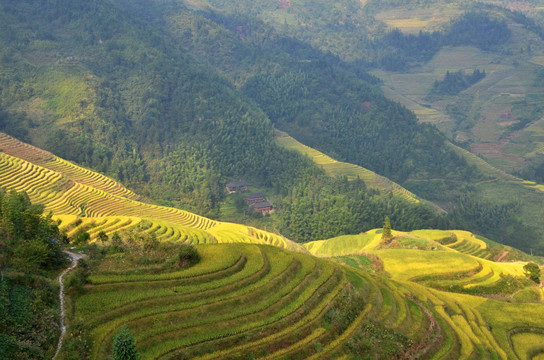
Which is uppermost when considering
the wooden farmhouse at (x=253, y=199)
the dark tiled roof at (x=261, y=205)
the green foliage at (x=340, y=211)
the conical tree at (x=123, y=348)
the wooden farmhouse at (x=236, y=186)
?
the conical tree at (x=123, y=348)

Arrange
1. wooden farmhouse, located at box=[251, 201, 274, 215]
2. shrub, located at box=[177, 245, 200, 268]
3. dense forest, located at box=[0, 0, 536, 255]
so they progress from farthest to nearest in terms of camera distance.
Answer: dense forest, located at box=[0, 0, 536, 255]
wooden farmhouse, located at box=[251, 201, 274, 215]
shrub, located at box=[177, 245, 200, 268]

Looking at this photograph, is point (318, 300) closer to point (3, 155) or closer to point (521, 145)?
point (3, 155)

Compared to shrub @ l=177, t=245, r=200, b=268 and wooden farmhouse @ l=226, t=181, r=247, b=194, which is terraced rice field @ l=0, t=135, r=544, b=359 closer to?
shrub @ l=177, t=245, r=200, b=268

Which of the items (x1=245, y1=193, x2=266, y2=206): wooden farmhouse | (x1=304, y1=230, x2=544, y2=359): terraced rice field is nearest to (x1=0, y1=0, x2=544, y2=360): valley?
(x1=304, y1=230, x2=544, y2=359): terraced rice field

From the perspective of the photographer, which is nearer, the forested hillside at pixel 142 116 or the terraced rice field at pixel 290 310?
the terraced rice field at pixel 290 310

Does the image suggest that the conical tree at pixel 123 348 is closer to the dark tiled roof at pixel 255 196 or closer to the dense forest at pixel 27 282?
the dense forest at pixel 27 282

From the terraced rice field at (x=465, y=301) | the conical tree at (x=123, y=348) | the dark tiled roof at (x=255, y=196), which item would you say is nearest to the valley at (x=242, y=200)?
the conical tree at (x=123, y=348)
